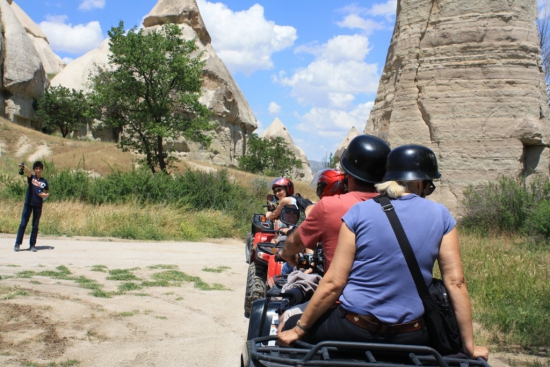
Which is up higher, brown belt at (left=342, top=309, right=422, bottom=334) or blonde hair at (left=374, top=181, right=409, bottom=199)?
blonde hair at (left=374, top=181, right=409, bottom=199)

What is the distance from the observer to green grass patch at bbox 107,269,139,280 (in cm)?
924

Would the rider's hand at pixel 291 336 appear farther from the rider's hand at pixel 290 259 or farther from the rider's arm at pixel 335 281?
the rider's hand at pixel 290 259

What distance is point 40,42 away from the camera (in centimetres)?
8431

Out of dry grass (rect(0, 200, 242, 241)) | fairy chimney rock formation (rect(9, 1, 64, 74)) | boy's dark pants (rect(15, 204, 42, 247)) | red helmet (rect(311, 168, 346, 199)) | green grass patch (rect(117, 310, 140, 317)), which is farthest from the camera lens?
fairy chimney rock formation (rect(9, 1, 64, 74))

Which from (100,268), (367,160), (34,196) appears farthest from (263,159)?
(367,160)

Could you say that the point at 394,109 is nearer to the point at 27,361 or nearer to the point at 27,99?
the point at 27,361

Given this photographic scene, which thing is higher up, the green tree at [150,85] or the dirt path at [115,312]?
the green tree at [150,85]

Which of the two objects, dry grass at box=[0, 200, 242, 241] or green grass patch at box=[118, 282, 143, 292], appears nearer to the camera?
green grass patch at box=[118, 282, 143, 292]

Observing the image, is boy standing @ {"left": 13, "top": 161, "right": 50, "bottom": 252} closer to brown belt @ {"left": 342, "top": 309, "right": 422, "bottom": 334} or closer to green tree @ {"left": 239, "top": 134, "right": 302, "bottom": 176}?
brown belt @ {"left": 342, "top": 309, "right": 422, "bottom": 334}

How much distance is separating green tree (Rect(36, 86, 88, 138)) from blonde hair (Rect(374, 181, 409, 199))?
49.9m

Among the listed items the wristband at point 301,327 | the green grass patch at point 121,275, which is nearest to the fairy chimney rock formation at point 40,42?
the green grass patch at point 121,275

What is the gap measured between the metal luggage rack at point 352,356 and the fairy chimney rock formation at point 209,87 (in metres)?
47.7

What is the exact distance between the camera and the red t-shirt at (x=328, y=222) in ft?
11.4

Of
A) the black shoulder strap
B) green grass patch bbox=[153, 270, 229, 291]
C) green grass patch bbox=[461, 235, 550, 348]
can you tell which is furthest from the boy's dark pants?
the black shoulder strap
